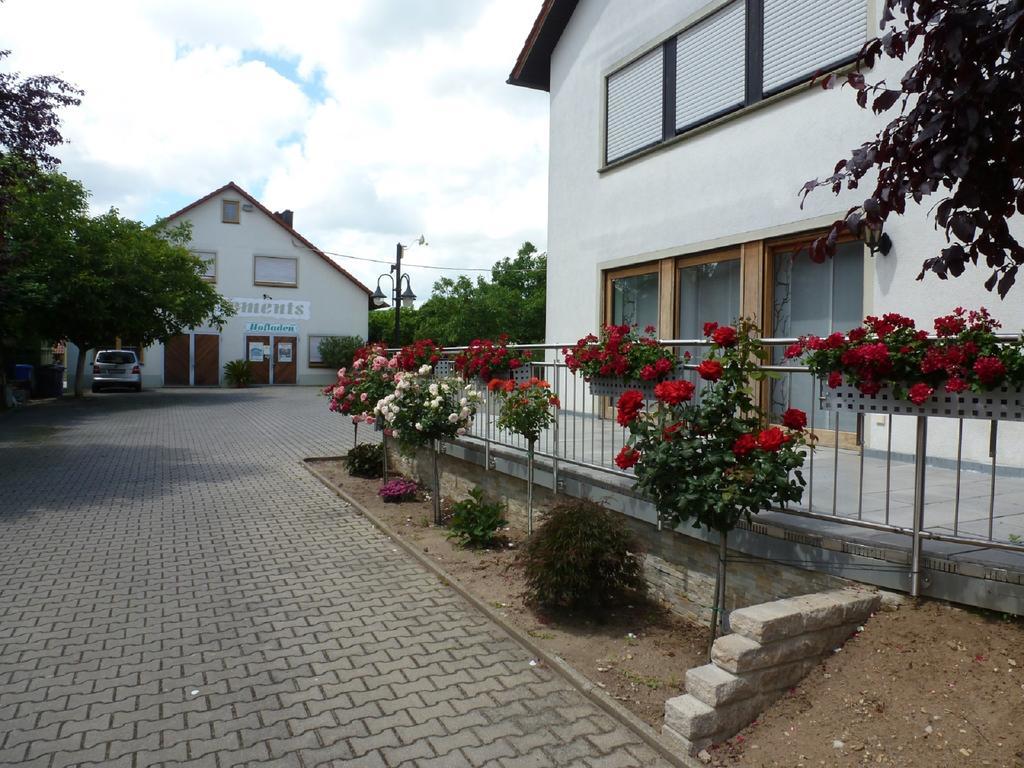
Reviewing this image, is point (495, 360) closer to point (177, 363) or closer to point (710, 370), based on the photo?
point (710, 370)

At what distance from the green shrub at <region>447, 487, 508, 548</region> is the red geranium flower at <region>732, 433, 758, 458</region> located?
340 cm

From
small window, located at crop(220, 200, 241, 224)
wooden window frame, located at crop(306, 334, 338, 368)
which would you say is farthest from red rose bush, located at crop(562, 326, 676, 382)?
small window, located at crop(220, 200, 241, 224)

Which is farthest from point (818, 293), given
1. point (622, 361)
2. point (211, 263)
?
point (211, 263)

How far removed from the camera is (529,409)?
21.0ft

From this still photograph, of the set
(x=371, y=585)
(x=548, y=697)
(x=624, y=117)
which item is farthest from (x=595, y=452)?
(x=624, y=117)

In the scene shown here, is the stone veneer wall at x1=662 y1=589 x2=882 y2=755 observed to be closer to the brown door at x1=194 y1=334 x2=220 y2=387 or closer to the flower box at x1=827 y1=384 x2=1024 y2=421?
the flower box at x1=827 y1=384 x2=1024 y2=421

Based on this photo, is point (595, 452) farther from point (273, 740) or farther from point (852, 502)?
point (273, 740)

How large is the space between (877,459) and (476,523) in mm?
3423

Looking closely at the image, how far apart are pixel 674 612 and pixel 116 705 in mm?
3363

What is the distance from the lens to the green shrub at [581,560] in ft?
16.4

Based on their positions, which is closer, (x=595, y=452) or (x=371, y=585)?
(x=371, y=585)

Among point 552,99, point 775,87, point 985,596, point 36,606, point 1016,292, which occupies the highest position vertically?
point 552,99

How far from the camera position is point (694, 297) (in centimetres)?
954

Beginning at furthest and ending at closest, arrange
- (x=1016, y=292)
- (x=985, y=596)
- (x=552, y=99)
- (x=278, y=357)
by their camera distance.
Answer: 1. (x=278, y=357)
2. (x=552, y=99)
3. (x=1016, y=292)
4. (x=985, y=596)
